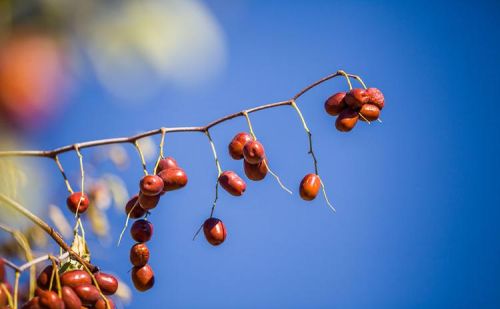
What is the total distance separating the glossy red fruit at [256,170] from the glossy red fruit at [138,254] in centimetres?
47

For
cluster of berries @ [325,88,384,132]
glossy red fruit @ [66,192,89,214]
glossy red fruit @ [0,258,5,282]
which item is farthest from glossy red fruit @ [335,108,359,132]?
glossy red fruit @ [0,258,5,282]

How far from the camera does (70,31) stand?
0.85 meters

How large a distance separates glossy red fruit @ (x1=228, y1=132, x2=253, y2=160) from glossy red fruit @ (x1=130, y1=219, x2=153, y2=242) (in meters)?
0.41

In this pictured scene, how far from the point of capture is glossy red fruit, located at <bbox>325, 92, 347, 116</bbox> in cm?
218

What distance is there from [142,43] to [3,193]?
2.37ft

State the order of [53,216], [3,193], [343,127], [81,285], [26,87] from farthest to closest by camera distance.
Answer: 1. [53,216]
2. [343,127]
3. [81,285]
4. [3,193]
5. [26,87]

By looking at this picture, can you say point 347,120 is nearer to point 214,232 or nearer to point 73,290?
point 214,232

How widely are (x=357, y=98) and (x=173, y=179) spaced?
0.72 metres

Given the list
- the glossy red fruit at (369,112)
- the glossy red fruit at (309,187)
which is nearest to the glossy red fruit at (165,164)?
the glossy red fruit at (309,187)

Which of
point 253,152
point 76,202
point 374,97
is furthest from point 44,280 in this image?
point 374,97

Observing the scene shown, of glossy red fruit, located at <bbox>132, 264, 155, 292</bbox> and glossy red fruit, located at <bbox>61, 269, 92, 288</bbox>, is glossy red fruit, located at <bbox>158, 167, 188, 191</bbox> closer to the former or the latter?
glossy red fruit, located at <bbox>132, 264, 155, 292</bbox>

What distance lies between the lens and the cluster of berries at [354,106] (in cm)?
214

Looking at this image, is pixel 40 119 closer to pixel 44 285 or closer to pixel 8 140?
pixel 8 140

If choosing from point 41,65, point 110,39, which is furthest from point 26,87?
point 110,39
